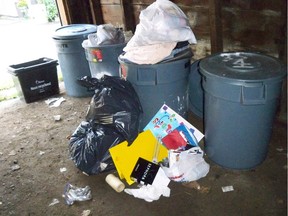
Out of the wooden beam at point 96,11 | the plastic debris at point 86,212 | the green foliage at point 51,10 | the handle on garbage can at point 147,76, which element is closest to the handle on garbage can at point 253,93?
the handle on garbage can at point 147,76

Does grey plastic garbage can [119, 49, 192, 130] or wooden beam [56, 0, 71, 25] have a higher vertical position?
wooden beam [56, 0, 71, 25]

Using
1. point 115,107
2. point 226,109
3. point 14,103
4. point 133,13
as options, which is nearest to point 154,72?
point 115,107

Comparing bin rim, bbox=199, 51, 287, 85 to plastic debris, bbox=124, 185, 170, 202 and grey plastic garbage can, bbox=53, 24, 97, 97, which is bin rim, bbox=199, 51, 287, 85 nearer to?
plastic debris, bbox=124, 185, 170, 202

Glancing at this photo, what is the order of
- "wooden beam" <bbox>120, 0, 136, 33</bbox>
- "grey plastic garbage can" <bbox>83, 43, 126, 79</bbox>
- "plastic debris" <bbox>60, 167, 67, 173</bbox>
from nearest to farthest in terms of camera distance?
"plastic debris" <bbox>60, 167, 67, 173</bbox> → "grey plastic garbage can" <bbox>83, 43, 126, 79</bbox> → "wooden beam" <bbox>120, 0, 136, 33</bbox>

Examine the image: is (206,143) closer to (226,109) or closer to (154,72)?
(226,109)

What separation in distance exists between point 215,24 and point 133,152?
1.29m

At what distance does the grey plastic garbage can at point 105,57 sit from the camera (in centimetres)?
271

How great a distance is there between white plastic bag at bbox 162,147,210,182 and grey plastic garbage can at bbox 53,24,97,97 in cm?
186

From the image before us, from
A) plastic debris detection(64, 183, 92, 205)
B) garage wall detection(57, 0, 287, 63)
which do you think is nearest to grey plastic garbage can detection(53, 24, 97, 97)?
garage wall detection(57, 0, 287, 63)

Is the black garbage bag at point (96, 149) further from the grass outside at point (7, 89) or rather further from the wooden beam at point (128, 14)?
the grass outside at point (7, 89)

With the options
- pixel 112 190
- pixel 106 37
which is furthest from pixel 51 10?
pixel 112 190

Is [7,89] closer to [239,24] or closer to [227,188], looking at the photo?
[239,24]

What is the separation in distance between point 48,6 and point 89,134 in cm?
943

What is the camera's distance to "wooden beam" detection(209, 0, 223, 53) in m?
2.28
